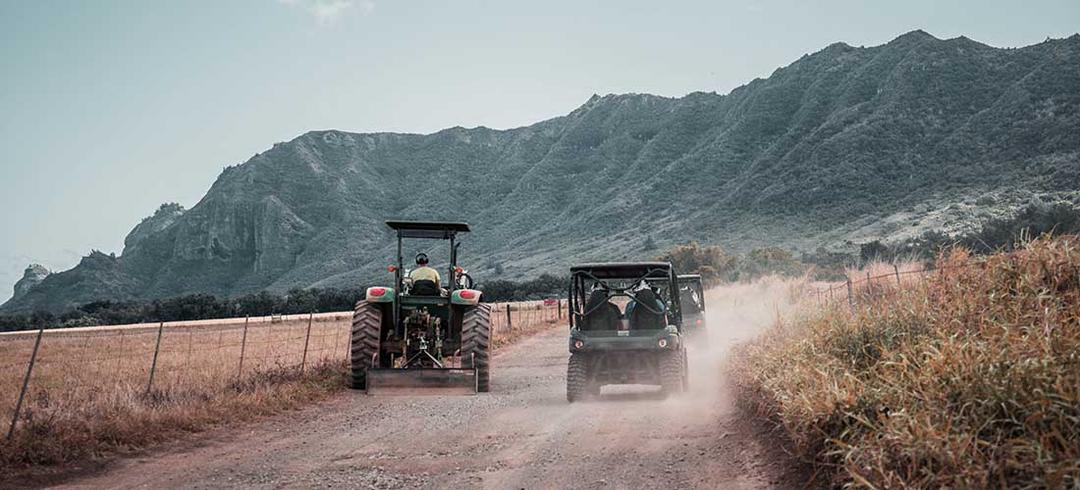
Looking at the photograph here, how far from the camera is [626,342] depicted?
1259 centimetres

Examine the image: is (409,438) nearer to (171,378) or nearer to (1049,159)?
(171,378)

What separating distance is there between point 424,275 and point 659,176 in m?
101

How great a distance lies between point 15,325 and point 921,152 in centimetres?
8020

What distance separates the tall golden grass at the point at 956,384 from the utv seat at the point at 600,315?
16.0 feet

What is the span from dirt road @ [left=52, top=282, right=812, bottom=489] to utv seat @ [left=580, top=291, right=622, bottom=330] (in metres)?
1.20

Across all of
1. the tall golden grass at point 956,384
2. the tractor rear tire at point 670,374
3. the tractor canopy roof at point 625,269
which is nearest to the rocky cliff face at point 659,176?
the tractor canopy roof at point 625,269

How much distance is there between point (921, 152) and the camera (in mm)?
74375

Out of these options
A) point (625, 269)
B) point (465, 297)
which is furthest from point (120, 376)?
point (625, 269)

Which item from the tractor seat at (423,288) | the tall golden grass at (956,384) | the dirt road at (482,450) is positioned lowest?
the dirt road at (482,450)

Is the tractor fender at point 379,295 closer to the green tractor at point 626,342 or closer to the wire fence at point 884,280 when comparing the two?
the green tractor at point 626,342

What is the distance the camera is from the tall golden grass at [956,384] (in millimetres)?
4367

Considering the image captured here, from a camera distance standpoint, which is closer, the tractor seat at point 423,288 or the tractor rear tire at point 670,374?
the tractor rear tire at point 670,374

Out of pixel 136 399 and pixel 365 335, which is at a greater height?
pixel 365 335

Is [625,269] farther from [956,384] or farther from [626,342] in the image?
[956,384]
